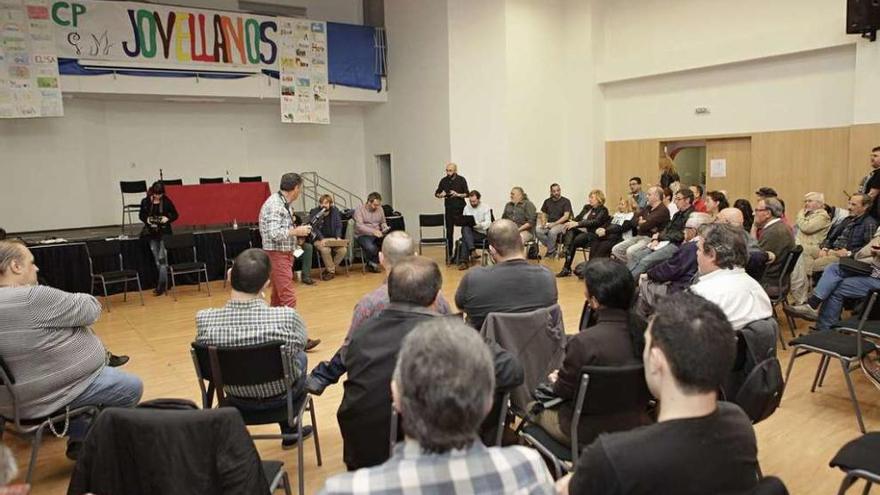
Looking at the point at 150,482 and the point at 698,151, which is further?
the point at 698,151

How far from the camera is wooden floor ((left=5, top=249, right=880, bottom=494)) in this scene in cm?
326

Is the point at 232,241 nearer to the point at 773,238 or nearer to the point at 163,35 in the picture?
the point at 163,35

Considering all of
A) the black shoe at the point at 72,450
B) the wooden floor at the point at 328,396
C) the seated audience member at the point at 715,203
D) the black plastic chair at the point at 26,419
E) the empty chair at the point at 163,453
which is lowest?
the wooden floor at the point at 328,396

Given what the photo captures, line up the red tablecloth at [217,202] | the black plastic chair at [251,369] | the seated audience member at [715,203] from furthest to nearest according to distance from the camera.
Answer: the red tablecloth at [217,202] → the seated audience member at [715,203] → the black plastic chair at [251,369]

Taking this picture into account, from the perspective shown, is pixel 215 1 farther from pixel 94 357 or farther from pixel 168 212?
pixel 94 357

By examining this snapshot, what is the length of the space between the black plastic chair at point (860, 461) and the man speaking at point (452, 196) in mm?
7873

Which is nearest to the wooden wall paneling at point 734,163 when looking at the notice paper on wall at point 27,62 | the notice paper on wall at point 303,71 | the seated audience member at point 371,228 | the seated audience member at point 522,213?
the seated audience member at point 522,213

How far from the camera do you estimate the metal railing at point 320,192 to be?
531 inches

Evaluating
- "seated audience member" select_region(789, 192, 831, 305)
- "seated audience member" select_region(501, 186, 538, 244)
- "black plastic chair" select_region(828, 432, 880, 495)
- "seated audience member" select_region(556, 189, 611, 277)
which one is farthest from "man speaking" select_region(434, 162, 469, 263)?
"black plastic chair" select_region(828, 432, 880, 495)

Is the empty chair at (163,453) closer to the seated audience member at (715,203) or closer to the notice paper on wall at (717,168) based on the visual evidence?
the seated audience member at (715,203)

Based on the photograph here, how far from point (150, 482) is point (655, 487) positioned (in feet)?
4.71

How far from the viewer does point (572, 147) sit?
40.3 ft

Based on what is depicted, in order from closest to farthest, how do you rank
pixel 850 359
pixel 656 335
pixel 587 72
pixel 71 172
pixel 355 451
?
1. pixel 656 335
2. pixel 355 451
3. pixel 850 359
4. pixel 71 172
5. pixel 587 72

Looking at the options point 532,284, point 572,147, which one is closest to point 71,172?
point 572,147
